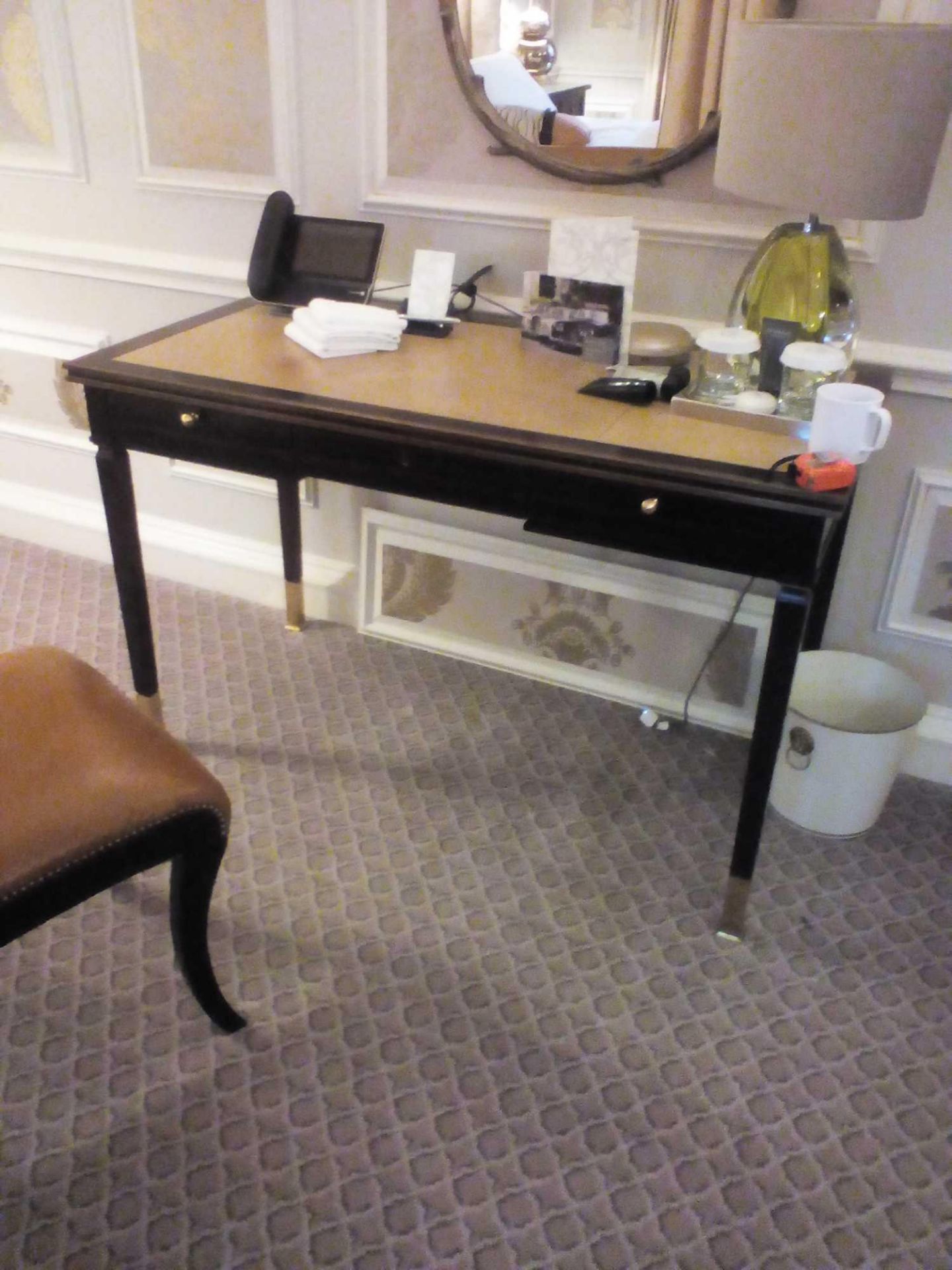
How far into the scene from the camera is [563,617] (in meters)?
2.16

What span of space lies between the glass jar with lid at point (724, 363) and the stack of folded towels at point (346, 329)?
51 centimetres

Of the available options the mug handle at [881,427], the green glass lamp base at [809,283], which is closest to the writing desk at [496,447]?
the mug handle at [881,427]

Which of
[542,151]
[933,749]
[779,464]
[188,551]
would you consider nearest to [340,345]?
[542,151]

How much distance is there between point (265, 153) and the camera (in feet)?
6.52

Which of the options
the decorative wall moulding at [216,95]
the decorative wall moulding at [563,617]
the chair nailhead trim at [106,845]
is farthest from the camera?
the decorative wall moulding at [563,617]

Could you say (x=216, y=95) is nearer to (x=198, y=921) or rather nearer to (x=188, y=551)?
(x=188, y=551)

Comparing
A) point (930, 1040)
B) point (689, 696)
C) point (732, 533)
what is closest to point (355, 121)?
point (732, 533)

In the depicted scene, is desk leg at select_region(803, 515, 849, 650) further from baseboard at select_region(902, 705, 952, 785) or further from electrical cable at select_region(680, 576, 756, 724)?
→ baseboard at select_region(902, 705, 952, 785)

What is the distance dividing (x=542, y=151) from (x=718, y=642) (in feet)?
3.13

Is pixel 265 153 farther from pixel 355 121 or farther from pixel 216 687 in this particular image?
pixel 216 687

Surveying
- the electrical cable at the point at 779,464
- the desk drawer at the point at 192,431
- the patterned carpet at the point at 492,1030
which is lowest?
the patterned carpet at the point at 492,1030

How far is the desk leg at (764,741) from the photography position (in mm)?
1328

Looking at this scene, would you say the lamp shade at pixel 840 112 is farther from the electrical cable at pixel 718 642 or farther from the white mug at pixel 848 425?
the electrical cable at pixel 718 642

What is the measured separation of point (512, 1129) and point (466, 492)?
85 cm
